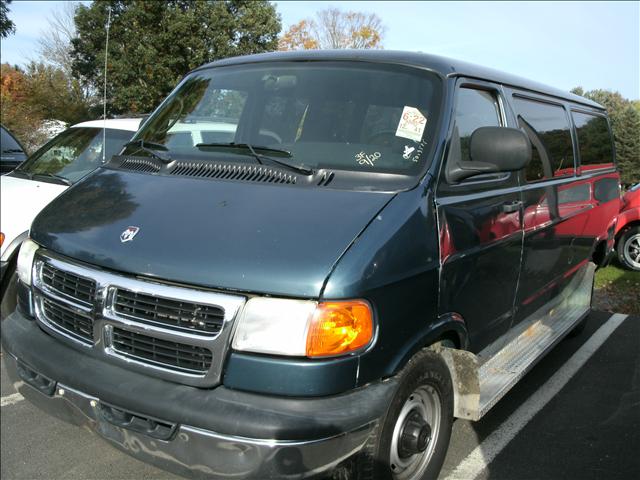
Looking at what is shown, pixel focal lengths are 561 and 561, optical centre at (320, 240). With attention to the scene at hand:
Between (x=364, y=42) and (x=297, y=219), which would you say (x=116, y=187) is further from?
(x=364, y=42)

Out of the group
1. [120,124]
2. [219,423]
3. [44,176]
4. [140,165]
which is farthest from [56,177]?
[219,423]

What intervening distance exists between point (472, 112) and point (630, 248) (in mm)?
6231

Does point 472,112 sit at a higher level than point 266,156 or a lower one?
higher

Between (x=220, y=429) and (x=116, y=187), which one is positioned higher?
(x=116, y=187)

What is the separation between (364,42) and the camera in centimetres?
4588

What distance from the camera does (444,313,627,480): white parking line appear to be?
3213 millimetres

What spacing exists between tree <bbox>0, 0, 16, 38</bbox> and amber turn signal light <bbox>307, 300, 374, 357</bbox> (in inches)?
445

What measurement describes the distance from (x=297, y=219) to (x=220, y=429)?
2.88 feet

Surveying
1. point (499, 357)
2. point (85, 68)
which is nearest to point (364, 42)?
point (85, 68)

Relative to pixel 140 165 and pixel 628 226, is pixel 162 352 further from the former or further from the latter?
pixel 628 226

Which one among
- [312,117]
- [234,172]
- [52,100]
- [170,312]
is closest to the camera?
[170,312]

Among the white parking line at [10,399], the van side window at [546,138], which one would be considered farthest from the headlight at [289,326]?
the white parking line at [10,399]

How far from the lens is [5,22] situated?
35.4 feet

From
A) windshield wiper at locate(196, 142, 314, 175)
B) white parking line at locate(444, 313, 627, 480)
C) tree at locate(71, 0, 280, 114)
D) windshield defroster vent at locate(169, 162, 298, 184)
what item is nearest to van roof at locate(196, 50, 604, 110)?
windshield wiper at locate(196, 142, 314, 175)
